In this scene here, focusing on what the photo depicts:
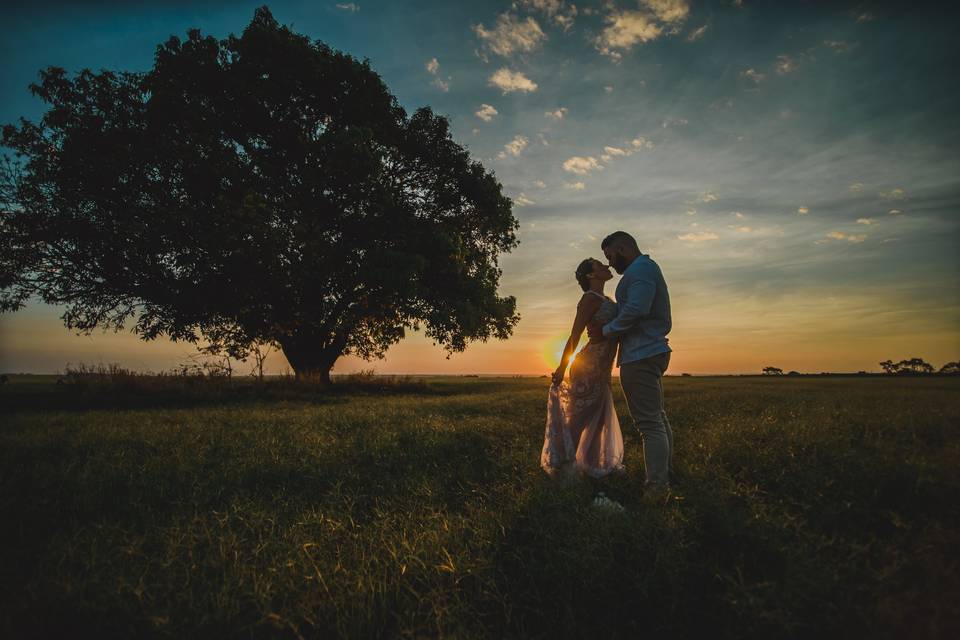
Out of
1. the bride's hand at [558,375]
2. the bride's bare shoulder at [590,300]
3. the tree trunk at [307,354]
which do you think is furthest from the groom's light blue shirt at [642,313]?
the tree trunk at [307,354]

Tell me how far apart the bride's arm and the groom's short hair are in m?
0.73

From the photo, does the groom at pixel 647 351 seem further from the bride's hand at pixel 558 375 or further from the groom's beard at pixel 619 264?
the bride's hand at pixel 558 375

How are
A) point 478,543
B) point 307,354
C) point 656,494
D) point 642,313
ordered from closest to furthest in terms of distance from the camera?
point 478,543
point 656,494
point 642,313
point 307,354

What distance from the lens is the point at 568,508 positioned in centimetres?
391

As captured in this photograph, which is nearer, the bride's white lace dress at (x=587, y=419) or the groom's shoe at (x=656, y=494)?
the groom's shoe at (x=656, y=494)

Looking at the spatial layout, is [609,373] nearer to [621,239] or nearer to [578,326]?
[578,326]

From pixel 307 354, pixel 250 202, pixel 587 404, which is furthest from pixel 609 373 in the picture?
pixel 307 354

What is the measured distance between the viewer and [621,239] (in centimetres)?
500

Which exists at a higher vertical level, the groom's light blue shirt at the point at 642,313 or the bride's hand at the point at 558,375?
the groom's light blue shirt at the point at 642,313

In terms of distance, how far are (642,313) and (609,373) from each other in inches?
49.4

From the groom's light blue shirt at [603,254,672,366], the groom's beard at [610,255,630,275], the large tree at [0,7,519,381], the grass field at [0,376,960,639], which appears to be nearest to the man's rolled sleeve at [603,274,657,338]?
the groom's light blue shirt at [603,254,672,366]

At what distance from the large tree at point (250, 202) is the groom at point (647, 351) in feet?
41.5

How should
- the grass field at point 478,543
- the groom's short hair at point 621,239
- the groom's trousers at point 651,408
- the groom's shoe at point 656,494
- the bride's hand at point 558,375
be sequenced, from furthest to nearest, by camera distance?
the bride's hand at point 558,375
the groom's short hair at point 621,239
the groom's trousers at point 651,408
the groom's shoe at point 656,494
the grass field at point 478,543

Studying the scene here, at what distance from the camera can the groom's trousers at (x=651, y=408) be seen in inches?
175
